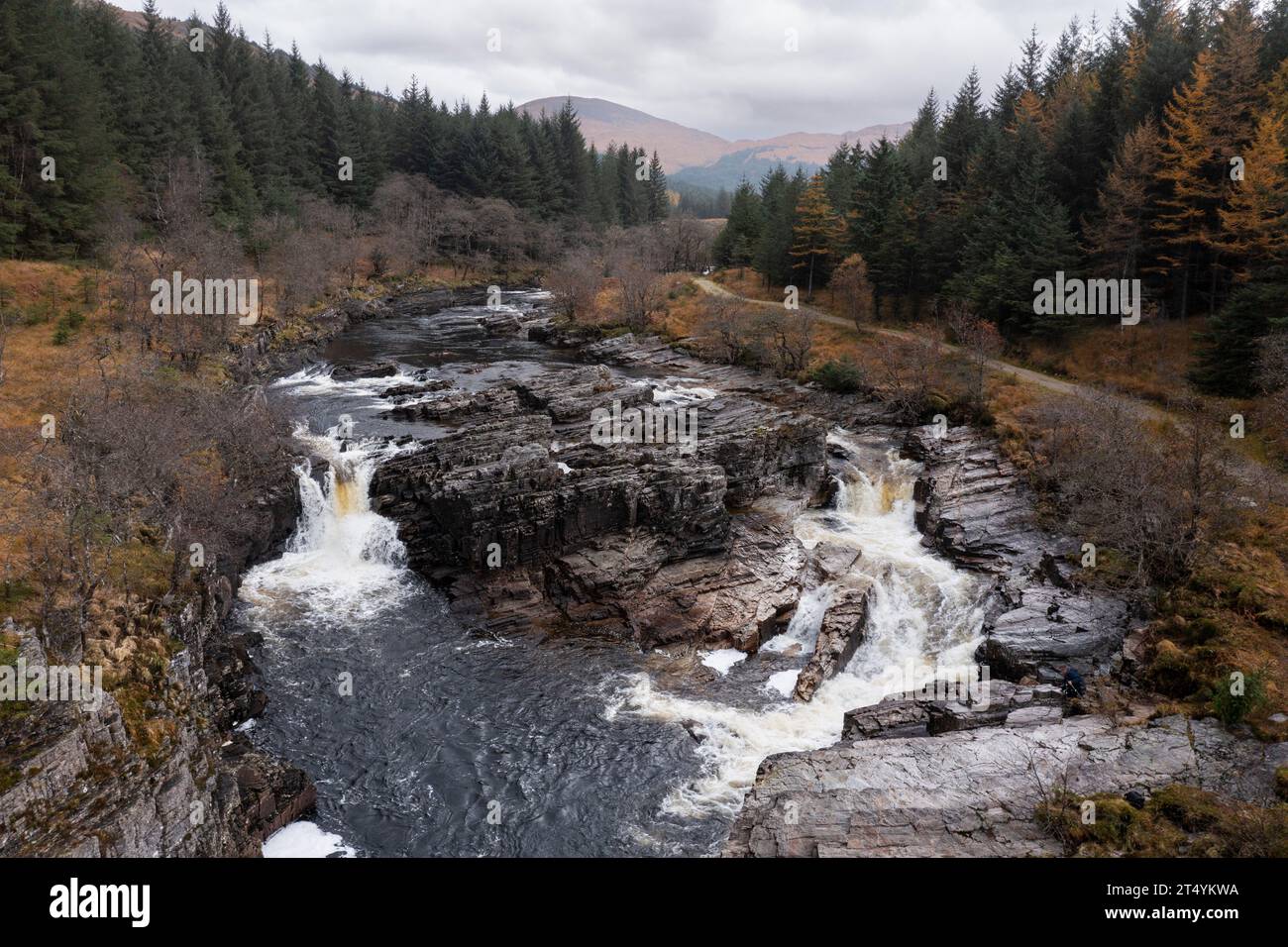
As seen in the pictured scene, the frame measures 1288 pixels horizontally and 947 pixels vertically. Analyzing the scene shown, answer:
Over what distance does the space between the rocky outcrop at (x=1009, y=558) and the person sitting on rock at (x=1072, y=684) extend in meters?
0.78

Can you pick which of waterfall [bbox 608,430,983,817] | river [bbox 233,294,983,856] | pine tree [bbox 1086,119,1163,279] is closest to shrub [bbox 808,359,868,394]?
waterfall [bbox 608,430,983,817]

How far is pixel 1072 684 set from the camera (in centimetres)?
2089

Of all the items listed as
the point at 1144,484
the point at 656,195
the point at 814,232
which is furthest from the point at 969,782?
the point at 656,195

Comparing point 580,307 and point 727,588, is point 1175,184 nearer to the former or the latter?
point 727,588

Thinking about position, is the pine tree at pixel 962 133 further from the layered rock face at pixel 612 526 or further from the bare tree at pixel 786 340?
the layered rock face at pixel 612 526

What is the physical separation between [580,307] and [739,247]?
28.0 metres

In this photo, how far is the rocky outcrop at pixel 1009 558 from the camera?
23.4 meters

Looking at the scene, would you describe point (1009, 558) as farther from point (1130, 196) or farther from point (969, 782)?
point (1130, 196)

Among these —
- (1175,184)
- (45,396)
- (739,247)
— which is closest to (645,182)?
(739,247)

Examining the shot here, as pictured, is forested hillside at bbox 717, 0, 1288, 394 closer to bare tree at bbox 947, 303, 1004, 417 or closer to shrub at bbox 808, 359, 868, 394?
bare tree at bbox 947, 303, 1004, 417

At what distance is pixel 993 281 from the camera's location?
4606 cm

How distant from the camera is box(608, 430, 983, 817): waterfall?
2105cm

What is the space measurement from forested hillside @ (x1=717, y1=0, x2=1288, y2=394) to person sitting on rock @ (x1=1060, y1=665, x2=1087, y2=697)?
22.4m
